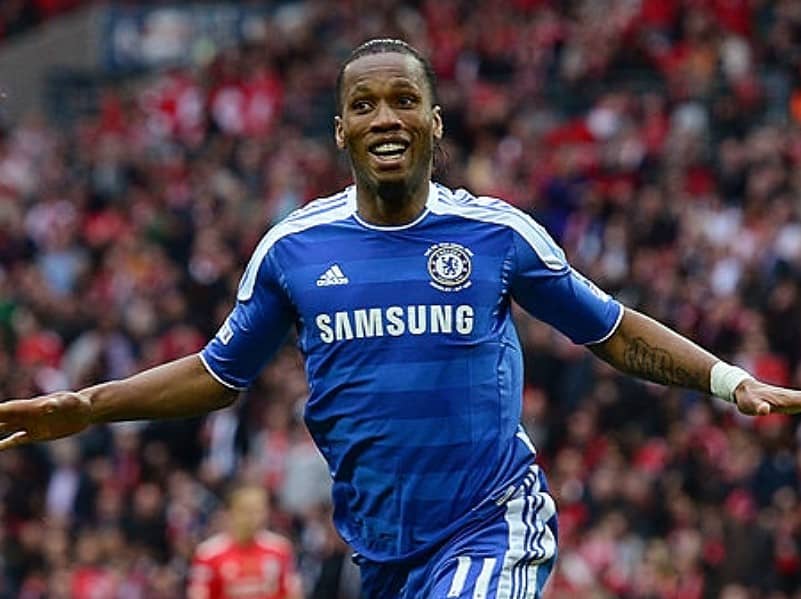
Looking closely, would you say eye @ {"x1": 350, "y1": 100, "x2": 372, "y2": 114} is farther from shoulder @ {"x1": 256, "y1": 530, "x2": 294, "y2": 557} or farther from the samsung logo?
shoulder @ {"x1": 256, "y1": 530, "x2": 294, "y2": 557}

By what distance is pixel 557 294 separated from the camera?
6.59 m

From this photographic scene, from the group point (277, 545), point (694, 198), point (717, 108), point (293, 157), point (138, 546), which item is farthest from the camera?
point (293, 157)

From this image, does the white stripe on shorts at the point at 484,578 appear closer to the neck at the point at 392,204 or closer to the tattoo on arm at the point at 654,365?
the tattoo on arm at the point at 654,365

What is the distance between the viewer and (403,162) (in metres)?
6.42

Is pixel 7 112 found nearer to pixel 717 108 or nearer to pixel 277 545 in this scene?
pixel 717 108

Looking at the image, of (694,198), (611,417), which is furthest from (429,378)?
(694,198)

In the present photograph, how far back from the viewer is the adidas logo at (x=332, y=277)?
6.51 m

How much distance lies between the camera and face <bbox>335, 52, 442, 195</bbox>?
639cm

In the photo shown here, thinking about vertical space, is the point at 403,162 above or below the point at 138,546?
above

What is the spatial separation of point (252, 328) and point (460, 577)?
940 mm

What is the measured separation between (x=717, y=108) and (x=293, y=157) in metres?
4.09

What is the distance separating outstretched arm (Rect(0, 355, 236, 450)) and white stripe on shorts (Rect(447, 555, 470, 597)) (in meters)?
0.86

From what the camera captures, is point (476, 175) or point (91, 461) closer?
point (91, 461)

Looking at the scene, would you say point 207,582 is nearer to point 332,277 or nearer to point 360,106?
point 332,277
